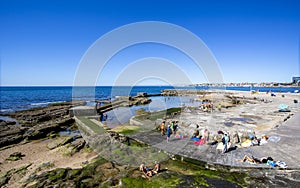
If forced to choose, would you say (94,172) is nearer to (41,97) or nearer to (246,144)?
(246,144)

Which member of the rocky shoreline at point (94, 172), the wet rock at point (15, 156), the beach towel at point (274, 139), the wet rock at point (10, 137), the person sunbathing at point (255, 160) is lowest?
the wet rock at point (15, 156)

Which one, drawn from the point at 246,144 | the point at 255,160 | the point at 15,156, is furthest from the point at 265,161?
the point at 15,156

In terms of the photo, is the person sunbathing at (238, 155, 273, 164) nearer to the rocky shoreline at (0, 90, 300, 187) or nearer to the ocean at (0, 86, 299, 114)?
the rocky shoreline at (0, 90, 300, 187)

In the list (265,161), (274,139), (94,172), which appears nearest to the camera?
(265,161)

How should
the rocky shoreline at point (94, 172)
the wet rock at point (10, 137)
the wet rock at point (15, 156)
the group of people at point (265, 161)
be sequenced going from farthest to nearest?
the wet rock at point (10, 137) → the wet rock at point (15, 156) → the group of people at point (265, 161) → the rocky shoreline at point (94, 172)

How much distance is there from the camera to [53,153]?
12203mm

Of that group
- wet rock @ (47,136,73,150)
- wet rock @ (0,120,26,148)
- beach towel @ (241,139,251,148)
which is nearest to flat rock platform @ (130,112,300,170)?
beach towel @ (241,139,251,148)

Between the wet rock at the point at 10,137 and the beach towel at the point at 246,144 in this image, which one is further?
the wet rock at the point at 10,137

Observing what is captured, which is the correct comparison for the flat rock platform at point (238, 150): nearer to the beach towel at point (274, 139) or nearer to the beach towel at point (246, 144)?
the beach towel at point (274, 139)

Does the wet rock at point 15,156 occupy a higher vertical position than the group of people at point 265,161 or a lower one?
lower

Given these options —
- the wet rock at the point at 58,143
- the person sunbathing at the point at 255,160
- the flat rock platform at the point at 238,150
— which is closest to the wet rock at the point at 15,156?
the wet rock at the point at 58,143

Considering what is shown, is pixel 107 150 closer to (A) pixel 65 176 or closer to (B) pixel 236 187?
(A) pixel 65 176

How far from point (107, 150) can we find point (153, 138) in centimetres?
323

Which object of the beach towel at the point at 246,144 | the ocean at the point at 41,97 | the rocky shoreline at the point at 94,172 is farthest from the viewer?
the ocean at the point at 41,97
